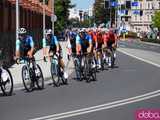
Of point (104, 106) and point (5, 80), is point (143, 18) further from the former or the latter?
point (104, 106)

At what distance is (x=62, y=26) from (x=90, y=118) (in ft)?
263

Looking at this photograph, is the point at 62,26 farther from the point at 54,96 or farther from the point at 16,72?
the point at 54,96

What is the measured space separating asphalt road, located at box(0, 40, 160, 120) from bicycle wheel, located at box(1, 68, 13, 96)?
23 centimetres

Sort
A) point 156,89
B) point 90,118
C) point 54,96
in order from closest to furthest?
point 90,118, point 54,96, point 156,89

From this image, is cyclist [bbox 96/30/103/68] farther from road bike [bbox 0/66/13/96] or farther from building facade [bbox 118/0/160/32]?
building facade [bbox 118/0/160/32]

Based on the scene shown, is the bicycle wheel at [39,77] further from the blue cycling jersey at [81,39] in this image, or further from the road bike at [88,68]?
the blue cycling jersey at [81,39]

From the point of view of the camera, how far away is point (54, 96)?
17750 mm

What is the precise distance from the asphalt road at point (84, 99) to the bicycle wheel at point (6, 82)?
23cm

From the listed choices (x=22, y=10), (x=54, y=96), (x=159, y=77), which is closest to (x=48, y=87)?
(x=54, y=96)

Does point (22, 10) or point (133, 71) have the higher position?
point (22, 10)

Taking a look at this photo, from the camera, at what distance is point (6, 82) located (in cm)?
1802

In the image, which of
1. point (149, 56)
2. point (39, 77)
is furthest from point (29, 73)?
point (149, 56)

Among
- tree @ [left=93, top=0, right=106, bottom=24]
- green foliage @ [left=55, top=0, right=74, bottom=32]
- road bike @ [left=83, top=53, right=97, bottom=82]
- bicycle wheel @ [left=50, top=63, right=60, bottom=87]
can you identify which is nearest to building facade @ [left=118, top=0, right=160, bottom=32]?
tree @ [left=93, top=0, right=106, bottom=24]

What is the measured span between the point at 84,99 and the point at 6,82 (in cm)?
232
